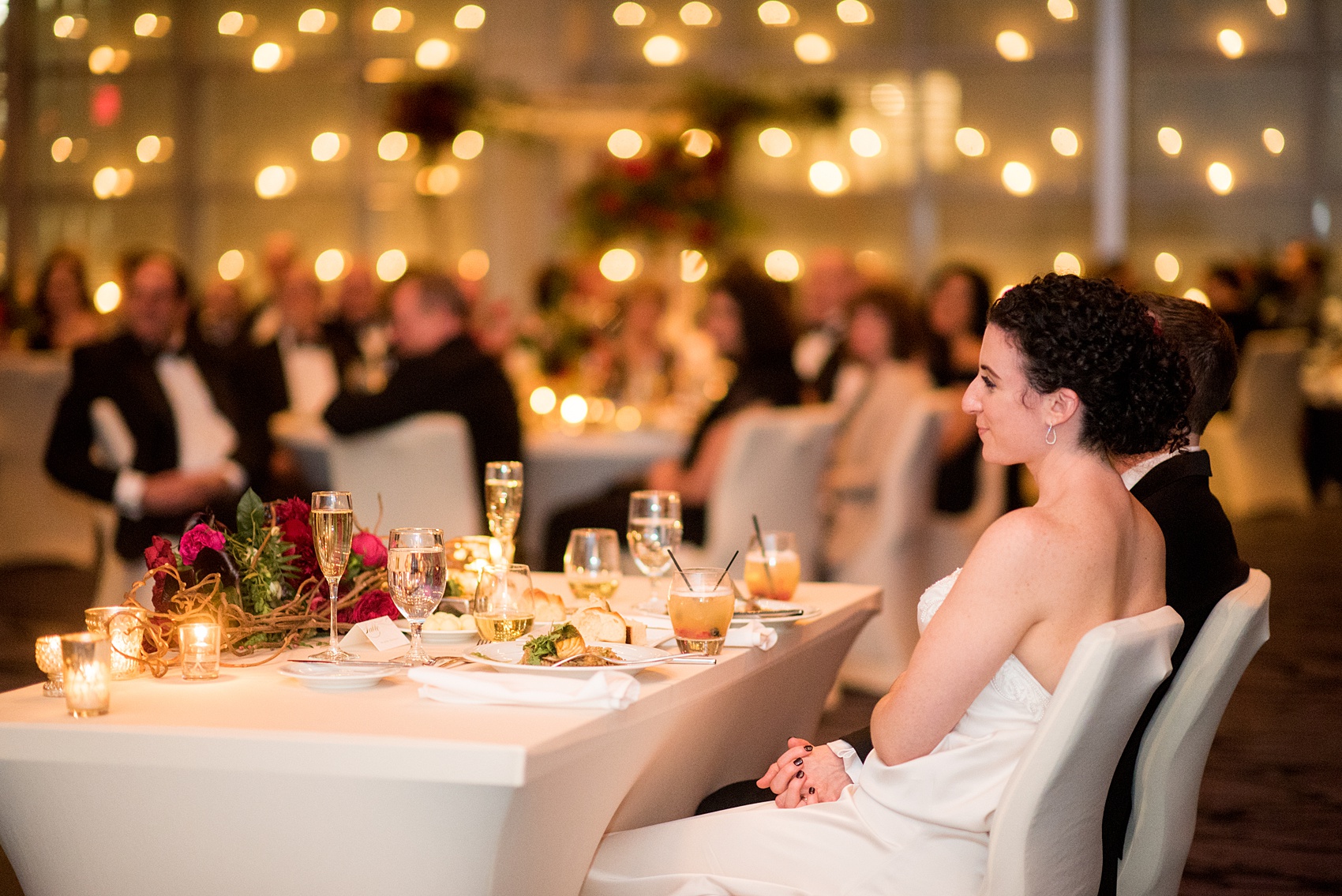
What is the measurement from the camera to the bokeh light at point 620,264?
906 centimetres

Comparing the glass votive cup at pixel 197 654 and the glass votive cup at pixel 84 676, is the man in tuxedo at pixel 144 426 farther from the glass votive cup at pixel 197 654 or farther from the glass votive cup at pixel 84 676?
the glass votive cup at pixel 84 676

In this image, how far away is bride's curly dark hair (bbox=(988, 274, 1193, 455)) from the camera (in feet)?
6.05

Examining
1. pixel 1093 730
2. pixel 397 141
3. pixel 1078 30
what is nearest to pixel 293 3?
pixel 397 141

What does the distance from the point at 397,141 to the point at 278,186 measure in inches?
40.8

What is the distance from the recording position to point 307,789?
1.60 meters

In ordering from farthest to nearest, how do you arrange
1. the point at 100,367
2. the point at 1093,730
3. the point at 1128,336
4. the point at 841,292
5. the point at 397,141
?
the point at 397,141, the point at 841,292, the point at 100,367, the point at 1128,336, the point at 1093,730

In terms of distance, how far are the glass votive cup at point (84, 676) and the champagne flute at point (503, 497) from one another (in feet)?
3.29

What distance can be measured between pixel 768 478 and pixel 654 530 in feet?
6.08

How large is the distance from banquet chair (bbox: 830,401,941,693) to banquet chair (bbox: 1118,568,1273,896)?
2472 mm

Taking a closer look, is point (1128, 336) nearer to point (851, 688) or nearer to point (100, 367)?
point (851, 688)

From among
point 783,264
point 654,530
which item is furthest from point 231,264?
point 654,530

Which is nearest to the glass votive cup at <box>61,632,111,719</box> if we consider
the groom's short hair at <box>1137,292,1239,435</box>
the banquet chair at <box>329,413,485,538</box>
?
the groom's short hair at <box>1137,292,1239,435</box>

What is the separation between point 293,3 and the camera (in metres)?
10.9

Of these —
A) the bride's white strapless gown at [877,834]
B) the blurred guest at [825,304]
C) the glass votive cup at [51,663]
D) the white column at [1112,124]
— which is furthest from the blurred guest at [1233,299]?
the glass votive cup at [51,663]
